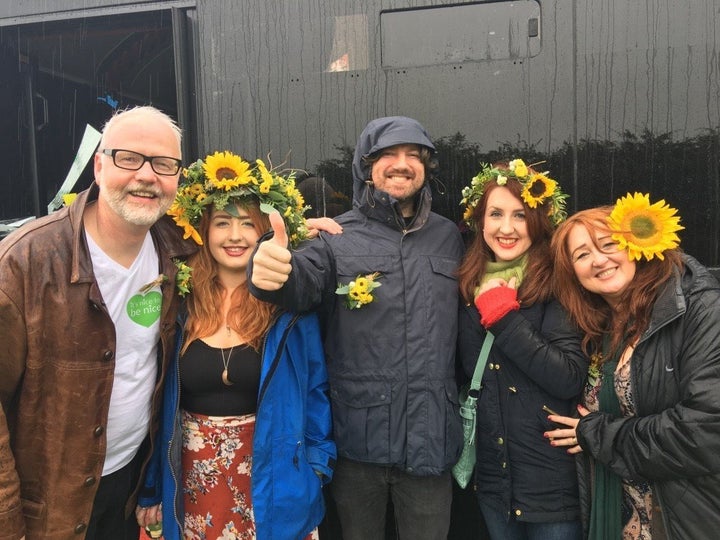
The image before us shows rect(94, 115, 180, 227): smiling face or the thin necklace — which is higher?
Rect(94, 115, 180, 227): smiling face

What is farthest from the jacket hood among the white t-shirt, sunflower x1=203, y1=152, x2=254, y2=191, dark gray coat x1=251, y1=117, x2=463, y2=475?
the white t-shirt

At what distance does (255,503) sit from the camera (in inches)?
71.3

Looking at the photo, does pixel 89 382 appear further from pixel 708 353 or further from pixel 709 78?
pixel 709 78

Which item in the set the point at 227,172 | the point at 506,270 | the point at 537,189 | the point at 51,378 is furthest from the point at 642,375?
the point at 51,378

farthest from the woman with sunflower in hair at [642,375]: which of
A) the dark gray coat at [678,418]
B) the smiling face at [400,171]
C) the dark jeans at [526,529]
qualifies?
the smiling face at [400,171]

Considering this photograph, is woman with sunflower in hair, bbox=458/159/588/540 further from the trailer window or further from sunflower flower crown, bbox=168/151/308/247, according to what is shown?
sunflower flower crown, bbox=168/151/308/247

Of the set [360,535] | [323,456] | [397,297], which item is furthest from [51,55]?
[360,535]

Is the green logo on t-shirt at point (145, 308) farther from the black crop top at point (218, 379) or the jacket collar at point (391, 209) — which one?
the jacket collar at point (391, 209)

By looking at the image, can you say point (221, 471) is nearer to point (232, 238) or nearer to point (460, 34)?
point (232, 238)

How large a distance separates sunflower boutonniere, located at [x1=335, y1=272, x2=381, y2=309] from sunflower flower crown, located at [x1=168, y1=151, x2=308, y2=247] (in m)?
0.26

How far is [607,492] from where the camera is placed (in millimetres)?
1788

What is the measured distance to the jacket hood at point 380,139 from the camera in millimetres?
2012

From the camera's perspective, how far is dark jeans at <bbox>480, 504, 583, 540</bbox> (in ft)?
6.24

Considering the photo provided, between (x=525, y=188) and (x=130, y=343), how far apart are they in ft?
4.63
